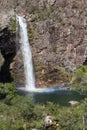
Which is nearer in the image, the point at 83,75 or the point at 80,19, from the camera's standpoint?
the point at 83,75

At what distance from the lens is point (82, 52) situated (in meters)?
76.6

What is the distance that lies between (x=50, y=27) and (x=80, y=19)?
219 inches

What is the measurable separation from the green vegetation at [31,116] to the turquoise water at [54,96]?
511 inches

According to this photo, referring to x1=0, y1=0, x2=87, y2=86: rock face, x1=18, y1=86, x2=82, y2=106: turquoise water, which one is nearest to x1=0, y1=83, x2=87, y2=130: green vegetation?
x1=18, y1=86, x2=82, y2=106: turquoise water

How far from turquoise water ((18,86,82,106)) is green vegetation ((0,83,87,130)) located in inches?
511

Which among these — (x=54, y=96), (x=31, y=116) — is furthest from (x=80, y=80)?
(x=31, y=116)

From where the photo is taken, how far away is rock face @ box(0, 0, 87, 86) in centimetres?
7500

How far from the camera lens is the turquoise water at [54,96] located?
207 ft

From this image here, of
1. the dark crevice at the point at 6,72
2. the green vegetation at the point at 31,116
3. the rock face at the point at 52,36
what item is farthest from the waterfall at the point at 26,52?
the green vegetation at the point at 31,116

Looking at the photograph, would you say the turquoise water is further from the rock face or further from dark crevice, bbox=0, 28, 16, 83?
dark crevice, bbox=0, 28, 16, 83

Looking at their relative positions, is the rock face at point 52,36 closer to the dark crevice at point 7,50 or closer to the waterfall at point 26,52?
the dark crevice at point 7,50

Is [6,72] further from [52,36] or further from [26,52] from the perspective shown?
[52,36]

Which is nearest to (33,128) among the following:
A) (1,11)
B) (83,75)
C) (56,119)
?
(56,119)

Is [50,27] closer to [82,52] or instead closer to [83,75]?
[82,52]
